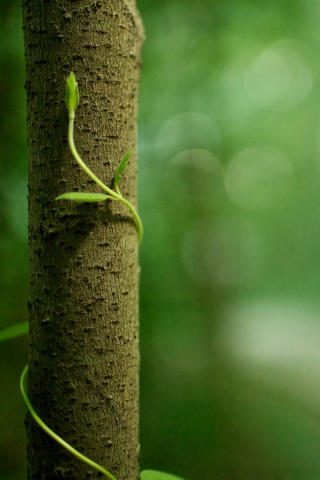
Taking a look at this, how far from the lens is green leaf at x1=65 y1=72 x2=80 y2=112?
0.35 meters

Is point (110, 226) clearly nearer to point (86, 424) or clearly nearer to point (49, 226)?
point (49, 226)

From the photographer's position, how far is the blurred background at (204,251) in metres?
1.07

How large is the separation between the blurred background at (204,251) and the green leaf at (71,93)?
0.72 metres

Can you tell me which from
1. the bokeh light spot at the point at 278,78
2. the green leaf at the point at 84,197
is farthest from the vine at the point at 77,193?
the bokeh light spot at the point at 278,78

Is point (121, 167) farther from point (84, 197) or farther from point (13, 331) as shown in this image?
point (13, 331)

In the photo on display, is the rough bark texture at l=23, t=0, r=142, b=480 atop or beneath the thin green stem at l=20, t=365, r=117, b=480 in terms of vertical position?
atop

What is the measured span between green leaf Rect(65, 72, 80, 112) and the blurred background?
0.72m

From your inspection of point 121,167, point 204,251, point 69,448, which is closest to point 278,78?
point 204,251

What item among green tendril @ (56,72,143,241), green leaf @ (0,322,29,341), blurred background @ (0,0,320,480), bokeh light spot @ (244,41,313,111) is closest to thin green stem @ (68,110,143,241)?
green tendril @ (56,72,143,241)

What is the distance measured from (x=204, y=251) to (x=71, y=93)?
185 cm

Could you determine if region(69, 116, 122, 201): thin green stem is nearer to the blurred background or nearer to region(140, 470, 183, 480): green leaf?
region(140, 470, 183, 480): green leaf

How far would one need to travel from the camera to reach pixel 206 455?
1544mm

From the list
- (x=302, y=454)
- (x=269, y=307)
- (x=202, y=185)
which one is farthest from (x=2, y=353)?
(x=269, y=307)

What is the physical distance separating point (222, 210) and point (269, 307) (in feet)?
2.66
